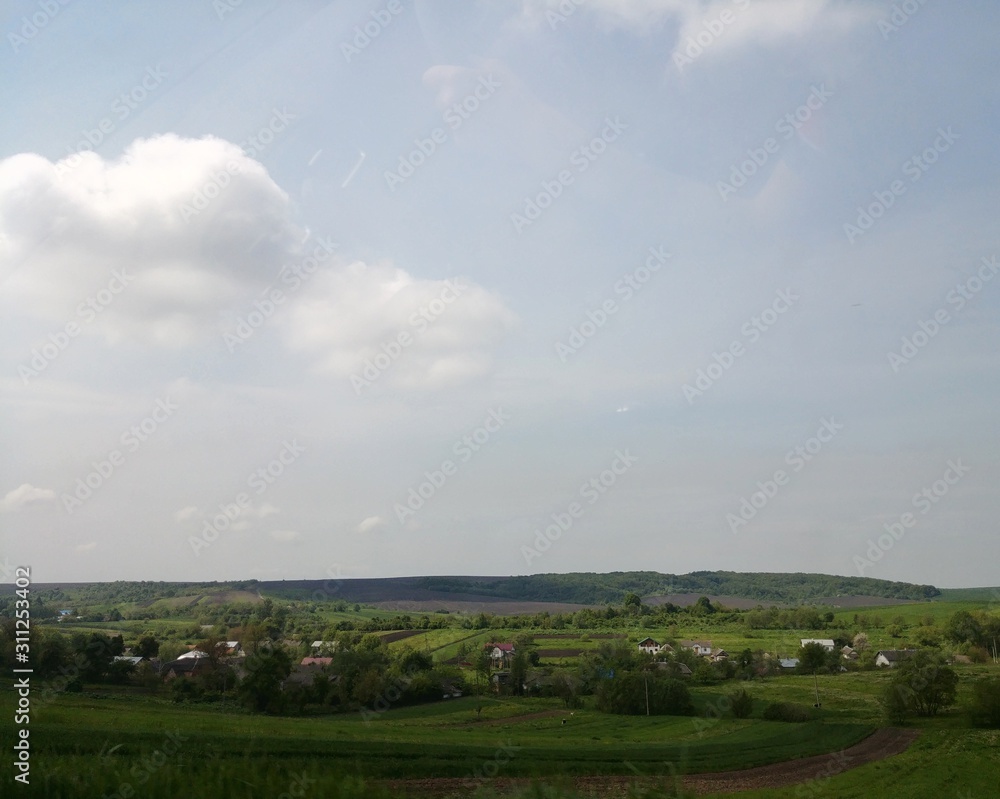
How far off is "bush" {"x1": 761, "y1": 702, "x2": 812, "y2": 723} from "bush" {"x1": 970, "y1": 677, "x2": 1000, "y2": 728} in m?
15.7

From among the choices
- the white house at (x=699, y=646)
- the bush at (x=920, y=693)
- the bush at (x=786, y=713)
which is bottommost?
the white house at (x=699, y=646)

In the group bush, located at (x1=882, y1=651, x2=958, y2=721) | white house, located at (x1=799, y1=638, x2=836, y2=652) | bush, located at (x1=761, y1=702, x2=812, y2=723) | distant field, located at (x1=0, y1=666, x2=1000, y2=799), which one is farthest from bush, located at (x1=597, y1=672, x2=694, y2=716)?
white house, located at (x1=799, y1=638, x2=836, y2=652)

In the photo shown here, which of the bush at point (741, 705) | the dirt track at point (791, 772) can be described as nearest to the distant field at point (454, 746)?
the bush at point (741, 705)

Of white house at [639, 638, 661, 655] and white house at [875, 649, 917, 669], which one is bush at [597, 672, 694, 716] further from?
white house at [875, 649, 917, 669]

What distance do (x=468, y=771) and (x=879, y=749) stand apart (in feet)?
138

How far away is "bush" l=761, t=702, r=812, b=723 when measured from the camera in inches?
3201

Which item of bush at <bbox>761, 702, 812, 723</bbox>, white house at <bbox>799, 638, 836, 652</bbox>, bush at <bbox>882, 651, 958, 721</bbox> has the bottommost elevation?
white house at <bbox>799, 638, 836, 652</bbox>

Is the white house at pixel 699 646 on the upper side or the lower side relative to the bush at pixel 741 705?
lower

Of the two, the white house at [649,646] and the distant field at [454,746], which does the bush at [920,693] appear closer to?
the distant field at [454,746]

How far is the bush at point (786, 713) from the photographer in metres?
81.3

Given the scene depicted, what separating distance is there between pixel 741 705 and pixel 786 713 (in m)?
5.21

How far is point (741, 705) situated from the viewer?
86.1 m

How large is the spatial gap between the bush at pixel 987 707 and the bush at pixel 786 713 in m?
15.7

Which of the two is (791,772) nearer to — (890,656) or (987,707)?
(987,707)
